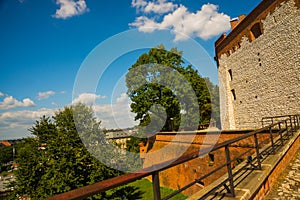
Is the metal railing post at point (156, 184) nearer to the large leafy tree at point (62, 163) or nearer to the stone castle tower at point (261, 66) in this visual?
the large leafy tree at point (62, 163)

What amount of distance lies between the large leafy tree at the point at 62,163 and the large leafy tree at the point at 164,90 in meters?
8.50

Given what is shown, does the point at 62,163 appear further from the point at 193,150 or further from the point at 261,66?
the point at 261,66

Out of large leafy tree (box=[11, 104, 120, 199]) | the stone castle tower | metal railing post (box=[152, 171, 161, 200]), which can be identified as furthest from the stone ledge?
the stone castle tower

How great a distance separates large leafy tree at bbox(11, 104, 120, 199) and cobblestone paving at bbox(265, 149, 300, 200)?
8357mm

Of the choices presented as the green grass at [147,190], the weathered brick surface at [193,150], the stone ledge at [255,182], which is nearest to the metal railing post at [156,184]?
the stone ledge at [255,182]

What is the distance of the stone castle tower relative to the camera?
12828 mm

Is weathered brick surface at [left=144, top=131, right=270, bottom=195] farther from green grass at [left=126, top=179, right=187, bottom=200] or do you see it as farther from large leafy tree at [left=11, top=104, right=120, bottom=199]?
large leafy tree at [left=11, top=104, right=120, bottom=199]

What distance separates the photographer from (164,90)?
19875 mm

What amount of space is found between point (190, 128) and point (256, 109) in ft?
25.8

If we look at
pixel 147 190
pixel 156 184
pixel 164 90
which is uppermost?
pixel 164 90

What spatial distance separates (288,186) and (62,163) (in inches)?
359

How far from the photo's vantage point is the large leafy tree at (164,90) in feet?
65.9

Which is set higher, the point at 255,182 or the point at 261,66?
the point at 261,66

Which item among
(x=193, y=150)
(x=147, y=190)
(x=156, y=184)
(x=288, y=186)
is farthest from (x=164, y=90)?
(x=156, y=184)
